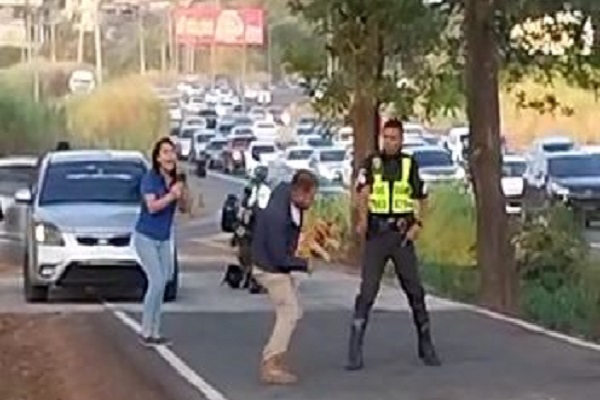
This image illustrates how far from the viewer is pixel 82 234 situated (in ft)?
71.5

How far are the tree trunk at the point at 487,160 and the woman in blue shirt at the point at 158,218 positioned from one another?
485cm

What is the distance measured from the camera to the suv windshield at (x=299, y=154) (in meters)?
59.8

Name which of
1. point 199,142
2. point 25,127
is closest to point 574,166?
point 25,127

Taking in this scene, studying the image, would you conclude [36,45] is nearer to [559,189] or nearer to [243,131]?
[243,131]

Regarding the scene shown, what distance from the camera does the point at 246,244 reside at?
2438 centimetres

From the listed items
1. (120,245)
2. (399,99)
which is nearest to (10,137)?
(399,99)

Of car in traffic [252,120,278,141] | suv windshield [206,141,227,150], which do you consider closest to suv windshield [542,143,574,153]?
car in traffic [252,120,278,141]

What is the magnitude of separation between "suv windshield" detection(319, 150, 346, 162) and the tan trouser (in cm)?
4311

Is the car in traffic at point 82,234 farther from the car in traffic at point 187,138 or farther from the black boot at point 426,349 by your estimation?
the car in traffic at point 187,138

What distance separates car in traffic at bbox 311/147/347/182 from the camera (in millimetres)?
55219

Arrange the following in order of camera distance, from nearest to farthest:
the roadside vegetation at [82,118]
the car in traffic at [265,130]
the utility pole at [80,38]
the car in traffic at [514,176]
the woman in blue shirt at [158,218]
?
the woman in blue shirt at [158,218]
the car in traffic at [514,176]
the roadside vegetation at [82,118]
the car in traffic at [265,130]
the utility pole at [80,38]

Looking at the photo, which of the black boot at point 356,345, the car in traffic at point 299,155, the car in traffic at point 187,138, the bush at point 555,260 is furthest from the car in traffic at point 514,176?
the car in traffic at point 187,138

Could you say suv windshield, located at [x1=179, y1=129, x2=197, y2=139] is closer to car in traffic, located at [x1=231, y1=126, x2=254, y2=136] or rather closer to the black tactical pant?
car in traffic, located at [x1=231, y1=126, x2=254, y2=136]

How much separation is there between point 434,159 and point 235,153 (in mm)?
25559
